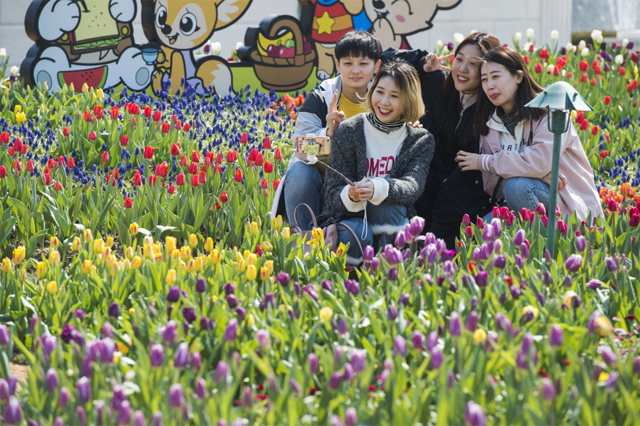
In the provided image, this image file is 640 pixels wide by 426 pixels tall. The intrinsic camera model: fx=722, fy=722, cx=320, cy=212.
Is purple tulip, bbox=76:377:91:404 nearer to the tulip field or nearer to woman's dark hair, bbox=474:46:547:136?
the tulip field

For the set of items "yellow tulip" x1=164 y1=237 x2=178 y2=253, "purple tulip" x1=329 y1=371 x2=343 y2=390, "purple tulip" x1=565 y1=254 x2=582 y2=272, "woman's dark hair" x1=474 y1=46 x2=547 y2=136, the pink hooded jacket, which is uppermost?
"woman's dark hair" x1=474 y1=46 x2=547 y2=136

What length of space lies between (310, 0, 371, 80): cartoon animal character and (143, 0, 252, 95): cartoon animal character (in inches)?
38.8

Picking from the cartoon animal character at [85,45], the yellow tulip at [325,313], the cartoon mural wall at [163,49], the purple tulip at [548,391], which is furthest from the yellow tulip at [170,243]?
the cartoon animal character at [85,45]

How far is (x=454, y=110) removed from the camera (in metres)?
3.89

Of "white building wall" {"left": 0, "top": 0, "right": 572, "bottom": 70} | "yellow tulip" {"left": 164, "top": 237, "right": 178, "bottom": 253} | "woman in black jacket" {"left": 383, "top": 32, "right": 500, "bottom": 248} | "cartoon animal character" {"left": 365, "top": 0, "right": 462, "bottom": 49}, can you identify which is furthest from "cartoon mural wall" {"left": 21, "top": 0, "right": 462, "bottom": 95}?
"yellow tulip" {"left": 164, "top": 237, "right": 178, "bottom": 253}

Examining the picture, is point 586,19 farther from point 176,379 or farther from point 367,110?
point 176,379

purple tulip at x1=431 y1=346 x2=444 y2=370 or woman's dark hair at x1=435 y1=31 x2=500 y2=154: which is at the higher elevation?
woman's dark hair at x1=435 y1=31 x2=500 y2=154

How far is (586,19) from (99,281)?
850 cm

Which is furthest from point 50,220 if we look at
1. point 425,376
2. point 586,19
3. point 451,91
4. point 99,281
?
point 586,19

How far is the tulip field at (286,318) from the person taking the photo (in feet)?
5.70

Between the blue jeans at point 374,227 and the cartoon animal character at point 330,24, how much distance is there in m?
4.07

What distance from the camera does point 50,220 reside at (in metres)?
3.80

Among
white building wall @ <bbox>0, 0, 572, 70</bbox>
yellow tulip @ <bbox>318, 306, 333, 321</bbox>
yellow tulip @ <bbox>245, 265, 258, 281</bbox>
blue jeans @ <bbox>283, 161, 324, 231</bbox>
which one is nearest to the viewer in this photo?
yellow tulip @ <bbox>318, 306, 333, 321</bbox>

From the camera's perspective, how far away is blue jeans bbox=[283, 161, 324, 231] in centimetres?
371
